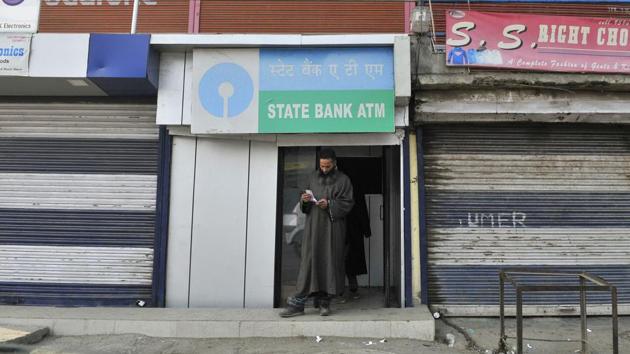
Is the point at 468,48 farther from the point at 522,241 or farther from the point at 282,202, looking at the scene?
the point at 282,202

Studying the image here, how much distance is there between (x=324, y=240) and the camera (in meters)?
5.07

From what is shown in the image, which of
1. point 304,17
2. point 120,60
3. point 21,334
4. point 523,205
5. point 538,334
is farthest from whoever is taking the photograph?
point 304,17

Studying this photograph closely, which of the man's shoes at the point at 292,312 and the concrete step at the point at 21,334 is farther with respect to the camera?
the man's shoes at the point at 292,312

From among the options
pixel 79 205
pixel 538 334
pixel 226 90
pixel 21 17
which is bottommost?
pixel 538 334

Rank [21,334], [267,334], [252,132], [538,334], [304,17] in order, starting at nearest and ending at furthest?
1. [21,334]
2. [267,334]
3. [538,334]
4. [252,132]
5. [304,17]

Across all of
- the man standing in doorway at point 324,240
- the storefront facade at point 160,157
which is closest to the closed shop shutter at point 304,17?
the storefront facade at point 160,157

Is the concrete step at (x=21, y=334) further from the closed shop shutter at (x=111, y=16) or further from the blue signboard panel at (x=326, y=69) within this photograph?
Result: the closed shop shutter at (x=111, y=16)

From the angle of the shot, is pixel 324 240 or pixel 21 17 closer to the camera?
pixel 324 240

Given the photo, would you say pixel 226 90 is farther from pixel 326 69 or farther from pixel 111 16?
pixel 111 16

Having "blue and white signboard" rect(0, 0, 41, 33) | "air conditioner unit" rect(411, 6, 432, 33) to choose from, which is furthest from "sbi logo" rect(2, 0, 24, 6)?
"air conditioner unit" rect(411, 6, 432, 33)

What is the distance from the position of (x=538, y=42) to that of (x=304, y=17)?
2.96m

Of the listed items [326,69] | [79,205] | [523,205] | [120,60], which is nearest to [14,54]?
[120,60]

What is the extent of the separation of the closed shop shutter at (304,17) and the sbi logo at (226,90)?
2.46 feet

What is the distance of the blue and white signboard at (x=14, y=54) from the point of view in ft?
17.2
